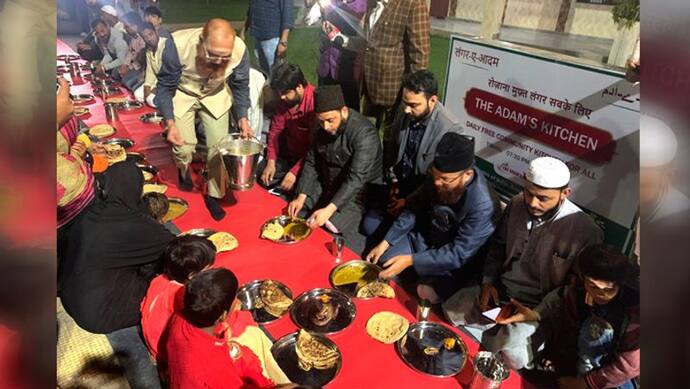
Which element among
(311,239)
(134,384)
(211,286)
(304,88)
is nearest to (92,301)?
(134,384)

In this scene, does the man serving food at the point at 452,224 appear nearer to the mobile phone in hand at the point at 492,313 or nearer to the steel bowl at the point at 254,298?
the mobile phone in hand at the point at 492,313

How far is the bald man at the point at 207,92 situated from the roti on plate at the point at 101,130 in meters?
0.91

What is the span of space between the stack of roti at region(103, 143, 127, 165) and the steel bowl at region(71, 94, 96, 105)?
1801 mm

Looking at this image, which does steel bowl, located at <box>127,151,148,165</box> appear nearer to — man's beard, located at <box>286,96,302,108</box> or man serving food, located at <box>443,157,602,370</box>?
man's beard, located at <box>286,96,302,108</box>

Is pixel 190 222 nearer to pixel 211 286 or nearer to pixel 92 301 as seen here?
pixel 92 301

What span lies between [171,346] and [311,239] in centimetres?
127

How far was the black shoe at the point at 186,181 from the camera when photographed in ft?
11.8

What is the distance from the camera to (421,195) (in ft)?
10.6

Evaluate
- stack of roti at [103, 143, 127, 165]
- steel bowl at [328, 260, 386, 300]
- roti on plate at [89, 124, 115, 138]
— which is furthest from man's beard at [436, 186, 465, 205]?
roti on plate at [89, 124, 115, 138]

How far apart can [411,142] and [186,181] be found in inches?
75.9

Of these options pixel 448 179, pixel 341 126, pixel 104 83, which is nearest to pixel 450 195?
pixel 448 179

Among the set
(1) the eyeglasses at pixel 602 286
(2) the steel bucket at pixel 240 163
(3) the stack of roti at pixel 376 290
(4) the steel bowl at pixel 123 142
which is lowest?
(3) the stack of roti at pixel 376 290

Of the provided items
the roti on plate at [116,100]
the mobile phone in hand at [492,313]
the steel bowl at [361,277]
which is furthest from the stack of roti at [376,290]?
the roti on plate at [116,100]

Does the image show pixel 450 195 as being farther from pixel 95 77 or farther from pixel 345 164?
pixel 95 77
